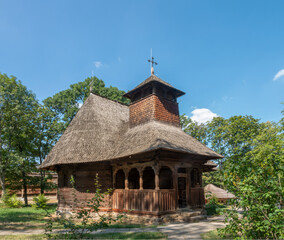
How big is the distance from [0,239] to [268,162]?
8.64 metres

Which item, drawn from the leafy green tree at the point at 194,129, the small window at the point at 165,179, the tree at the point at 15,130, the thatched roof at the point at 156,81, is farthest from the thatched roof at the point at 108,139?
the leafy green tree at the point at 194,129

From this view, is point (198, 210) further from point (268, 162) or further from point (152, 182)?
point (268, 162)

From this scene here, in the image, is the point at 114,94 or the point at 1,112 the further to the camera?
the point at 114,94

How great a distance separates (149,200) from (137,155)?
235cm

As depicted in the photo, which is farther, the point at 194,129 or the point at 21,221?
the point at 194,129

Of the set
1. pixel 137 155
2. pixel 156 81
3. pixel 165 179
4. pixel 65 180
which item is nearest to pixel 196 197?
pixel 165 179

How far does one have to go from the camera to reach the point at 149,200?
10891 millimetres

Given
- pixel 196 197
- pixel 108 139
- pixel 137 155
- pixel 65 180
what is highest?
pixel 108 139

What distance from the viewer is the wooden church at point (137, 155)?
11.1 m

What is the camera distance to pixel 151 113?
14297 millimetres

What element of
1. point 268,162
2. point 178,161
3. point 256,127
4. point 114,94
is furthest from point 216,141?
point 268,162

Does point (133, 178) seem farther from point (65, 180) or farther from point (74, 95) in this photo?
point (74, 95)

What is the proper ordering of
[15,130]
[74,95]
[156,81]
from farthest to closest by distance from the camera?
[74,95] → [15,130] → [156,81]

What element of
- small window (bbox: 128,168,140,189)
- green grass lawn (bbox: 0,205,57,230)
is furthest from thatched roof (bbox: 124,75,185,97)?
green grass lawn (bbox: 0,205,57,230)
